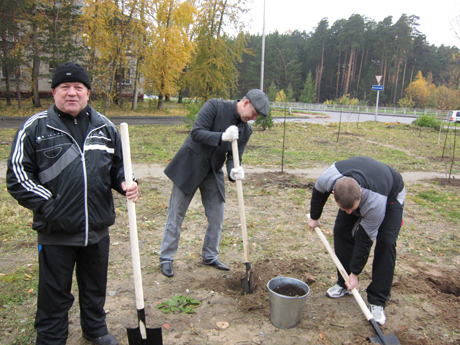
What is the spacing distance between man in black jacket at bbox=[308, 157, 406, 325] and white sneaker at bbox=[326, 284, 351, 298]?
1.13 ft

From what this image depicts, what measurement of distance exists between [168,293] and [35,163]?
Answer: 177cm

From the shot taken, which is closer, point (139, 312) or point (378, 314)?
point (139, 312)

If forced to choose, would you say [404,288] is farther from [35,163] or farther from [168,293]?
[35,163]

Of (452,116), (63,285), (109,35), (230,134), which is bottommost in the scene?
(63,285)

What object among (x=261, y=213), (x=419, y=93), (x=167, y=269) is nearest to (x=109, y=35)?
(x=261, y=213)

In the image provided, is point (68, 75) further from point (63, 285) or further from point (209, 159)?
point (209, 159)

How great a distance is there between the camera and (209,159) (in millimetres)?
3416

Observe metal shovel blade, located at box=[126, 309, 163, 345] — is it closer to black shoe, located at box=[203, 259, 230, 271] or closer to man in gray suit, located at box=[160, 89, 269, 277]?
man in gray suit, located at box=[160, 89, 269, 277]

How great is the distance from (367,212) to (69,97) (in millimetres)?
2252

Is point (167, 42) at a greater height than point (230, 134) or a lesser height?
greater

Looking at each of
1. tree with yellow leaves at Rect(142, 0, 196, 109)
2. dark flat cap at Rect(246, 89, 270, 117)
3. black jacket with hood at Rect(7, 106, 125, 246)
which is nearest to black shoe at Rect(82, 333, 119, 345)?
black jacket with hood at Rect(7, 106, 125, 246)

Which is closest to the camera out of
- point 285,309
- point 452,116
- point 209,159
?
point 285,309

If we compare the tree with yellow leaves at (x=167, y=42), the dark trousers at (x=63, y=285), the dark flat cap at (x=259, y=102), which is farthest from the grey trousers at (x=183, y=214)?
the tree with yellow leaves at (x=167, y=42)

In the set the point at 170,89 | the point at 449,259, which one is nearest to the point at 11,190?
the point at 449,259
